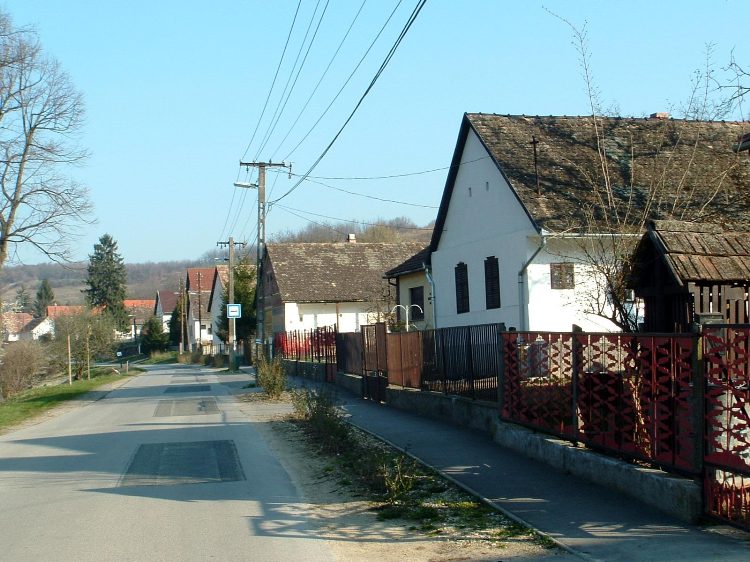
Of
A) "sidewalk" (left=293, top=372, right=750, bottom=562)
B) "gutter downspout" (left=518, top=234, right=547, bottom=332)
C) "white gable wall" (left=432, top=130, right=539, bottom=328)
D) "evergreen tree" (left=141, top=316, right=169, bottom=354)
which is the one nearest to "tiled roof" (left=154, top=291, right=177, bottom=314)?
"evergreen tree" (left=141, top=316, right=169, bottom=354)

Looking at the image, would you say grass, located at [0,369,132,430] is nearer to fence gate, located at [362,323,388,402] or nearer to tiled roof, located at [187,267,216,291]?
fence gate, located at [362,323,388,402]

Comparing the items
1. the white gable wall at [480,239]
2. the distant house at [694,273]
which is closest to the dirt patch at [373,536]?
the distant house at [694,273]

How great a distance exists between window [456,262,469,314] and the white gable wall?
19 centimetres

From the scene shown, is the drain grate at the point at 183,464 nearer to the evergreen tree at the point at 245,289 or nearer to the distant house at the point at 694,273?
the distant house at the point at 694,273

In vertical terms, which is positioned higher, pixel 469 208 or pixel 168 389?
pixel 469 208

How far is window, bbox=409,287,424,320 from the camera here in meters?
32.9

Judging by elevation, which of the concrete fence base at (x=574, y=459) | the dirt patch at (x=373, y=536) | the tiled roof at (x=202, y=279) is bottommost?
the dirt patch at (x=373, y=536)

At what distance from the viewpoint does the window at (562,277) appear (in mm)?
21594

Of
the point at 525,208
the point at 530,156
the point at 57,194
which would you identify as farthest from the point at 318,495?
the point at 57,194

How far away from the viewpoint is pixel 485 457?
11.7 meters

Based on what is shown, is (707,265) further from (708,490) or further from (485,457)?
(485,457)

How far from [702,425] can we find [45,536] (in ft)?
21.1

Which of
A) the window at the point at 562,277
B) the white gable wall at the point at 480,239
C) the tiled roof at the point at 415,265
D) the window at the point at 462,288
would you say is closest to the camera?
the window at the point at 562,277

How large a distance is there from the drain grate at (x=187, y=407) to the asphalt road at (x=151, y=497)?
261cm
